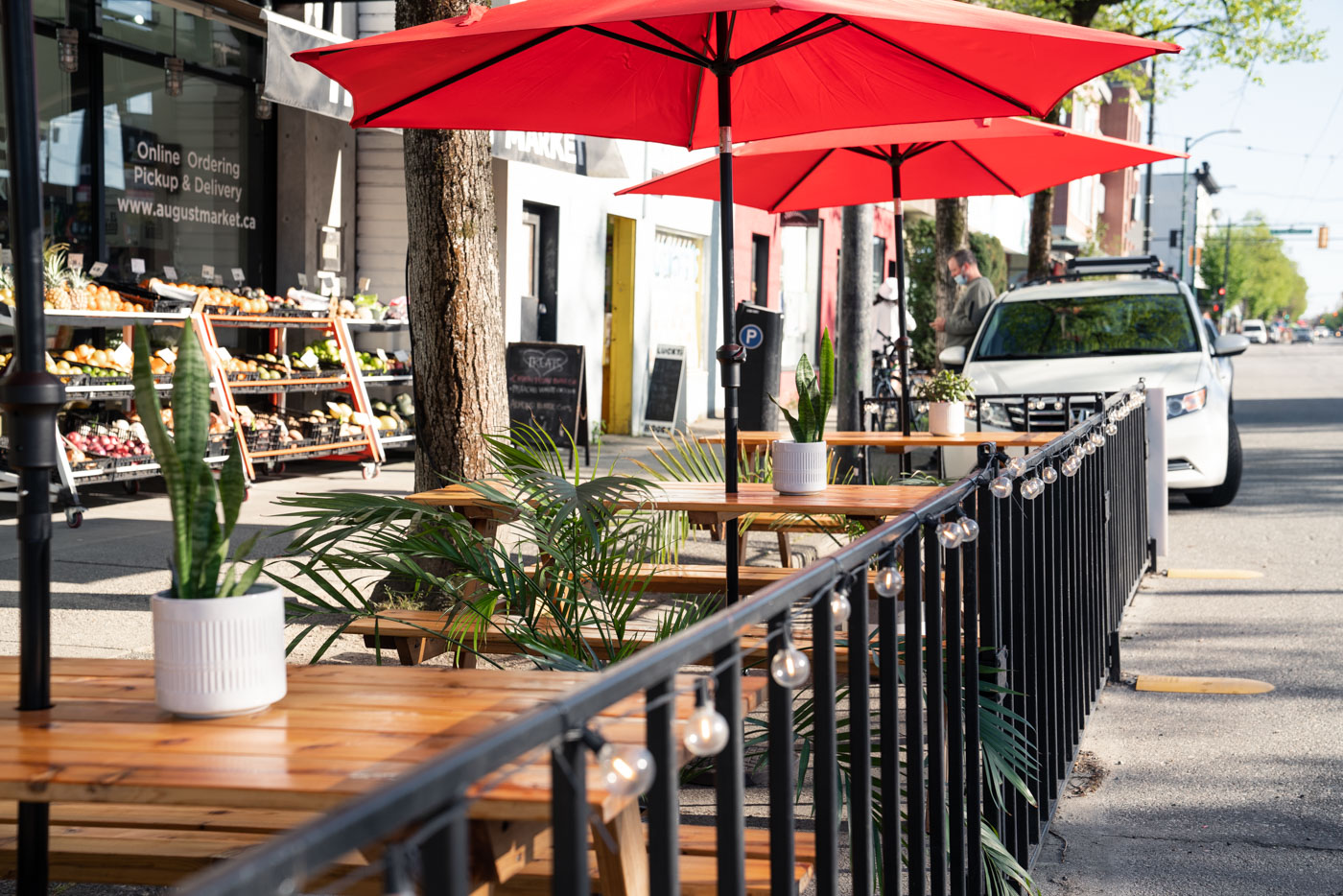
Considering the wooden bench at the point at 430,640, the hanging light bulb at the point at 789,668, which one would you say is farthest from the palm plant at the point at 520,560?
the hanging light bulb at the point at 789,668

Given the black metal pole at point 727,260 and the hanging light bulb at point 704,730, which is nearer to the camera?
the hanging light bulb at point 704,730

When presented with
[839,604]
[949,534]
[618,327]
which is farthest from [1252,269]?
[839,604]

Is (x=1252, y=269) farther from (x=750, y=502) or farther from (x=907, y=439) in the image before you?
(x=750, y=502)

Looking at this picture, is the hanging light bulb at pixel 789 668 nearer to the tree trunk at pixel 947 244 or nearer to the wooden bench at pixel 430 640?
the wooden bench at pixel 430 640

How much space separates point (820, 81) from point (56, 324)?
6099mm

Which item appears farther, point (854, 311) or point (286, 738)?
point (854, 311)

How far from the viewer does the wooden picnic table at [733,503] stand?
4531 millimetres

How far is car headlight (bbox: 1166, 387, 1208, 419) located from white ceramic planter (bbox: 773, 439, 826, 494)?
5.21 meters

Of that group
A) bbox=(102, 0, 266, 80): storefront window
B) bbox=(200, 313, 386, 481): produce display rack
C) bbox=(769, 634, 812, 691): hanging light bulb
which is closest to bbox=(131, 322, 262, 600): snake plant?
bbox=(769, 634, 812, 691): hanging light bulb

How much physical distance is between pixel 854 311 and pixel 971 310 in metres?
1.74

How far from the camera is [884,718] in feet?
7.43

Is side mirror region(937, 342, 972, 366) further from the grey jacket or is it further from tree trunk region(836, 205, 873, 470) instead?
the grey jacket

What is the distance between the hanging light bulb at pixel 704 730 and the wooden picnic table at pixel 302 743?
Result: 0.18 feet

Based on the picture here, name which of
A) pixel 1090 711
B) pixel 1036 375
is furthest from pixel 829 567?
pixel 1036 375
